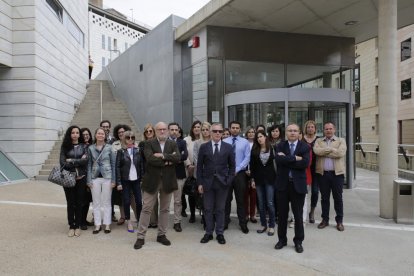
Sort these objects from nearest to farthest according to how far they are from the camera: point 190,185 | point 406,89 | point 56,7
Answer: point 190,185, point 56,7, point 406,89

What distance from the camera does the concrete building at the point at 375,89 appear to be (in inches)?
1169

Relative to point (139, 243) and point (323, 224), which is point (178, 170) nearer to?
point (139, 243)

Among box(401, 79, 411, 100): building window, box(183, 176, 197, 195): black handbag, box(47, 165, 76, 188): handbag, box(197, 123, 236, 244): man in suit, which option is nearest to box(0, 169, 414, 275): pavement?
box(197, 123, 236, 244): man in suit

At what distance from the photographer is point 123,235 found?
566cm

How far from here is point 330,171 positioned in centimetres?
620

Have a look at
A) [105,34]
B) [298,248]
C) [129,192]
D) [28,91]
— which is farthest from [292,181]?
[105,34]

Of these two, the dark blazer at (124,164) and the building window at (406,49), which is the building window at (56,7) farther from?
the building window at (406,49)

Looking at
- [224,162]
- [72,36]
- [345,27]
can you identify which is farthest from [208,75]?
[72,36]

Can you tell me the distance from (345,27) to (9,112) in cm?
1109

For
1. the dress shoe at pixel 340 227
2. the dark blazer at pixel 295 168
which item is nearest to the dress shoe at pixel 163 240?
the dark blazer at pixel 295 168

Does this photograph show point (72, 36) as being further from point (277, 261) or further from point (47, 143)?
point (277, 261)

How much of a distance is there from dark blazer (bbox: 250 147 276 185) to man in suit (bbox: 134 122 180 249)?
4.66 feet

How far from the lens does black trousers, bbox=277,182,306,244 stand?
16.3ft

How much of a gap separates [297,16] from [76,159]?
759 cm
